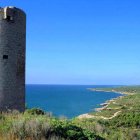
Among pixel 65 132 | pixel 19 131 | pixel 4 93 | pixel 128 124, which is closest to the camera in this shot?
pixel 19 131

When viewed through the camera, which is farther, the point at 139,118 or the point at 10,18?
the point at 139,118

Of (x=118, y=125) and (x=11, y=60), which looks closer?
(x=11, y=60)

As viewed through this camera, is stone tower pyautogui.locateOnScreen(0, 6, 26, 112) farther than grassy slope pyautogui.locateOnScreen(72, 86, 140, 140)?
No

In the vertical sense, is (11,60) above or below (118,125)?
above

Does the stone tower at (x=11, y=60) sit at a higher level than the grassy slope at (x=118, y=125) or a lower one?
higher

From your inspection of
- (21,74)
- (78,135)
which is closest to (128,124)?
(21,74)

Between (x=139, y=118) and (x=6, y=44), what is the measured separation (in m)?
39.5

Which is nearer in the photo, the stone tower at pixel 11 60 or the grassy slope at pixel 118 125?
the stone tower at pixel 11 60

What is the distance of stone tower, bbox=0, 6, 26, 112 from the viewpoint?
44.7ft

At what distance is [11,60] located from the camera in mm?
13758

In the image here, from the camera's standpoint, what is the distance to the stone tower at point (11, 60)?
44.7ft

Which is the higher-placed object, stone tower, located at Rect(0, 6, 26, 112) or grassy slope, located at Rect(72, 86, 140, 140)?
stone tower, located at Rect(0, 6, 26, 112)

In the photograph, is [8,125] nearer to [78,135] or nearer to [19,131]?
[19,131]

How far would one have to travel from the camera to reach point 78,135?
31.9 feet
